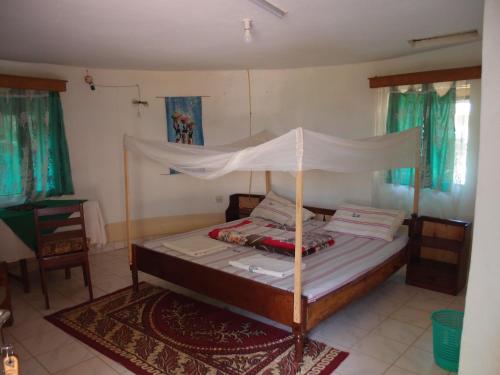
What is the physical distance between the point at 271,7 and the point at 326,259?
201 cm

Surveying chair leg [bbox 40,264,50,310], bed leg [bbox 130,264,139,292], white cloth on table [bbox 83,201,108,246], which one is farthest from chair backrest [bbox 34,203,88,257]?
white cloth on table [bbox 83,201,108,246]

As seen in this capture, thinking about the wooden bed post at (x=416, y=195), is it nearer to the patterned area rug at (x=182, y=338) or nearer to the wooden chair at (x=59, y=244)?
the patterned area rug at (x=182, y=338)

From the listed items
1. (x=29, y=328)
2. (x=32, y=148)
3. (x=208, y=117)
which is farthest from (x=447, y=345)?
(x=32, y=148)

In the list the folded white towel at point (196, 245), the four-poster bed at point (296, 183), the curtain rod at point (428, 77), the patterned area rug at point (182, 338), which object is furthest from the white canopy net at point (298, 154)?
the patterned area rug at point (182, 338)

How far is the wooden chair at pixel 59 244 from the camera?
130 inches

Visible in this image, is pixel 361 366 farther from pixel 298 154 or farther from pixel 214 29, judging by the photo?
pixel 214 29

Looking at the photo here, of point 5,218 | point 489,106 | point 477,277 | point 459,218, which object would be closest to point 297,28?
point 489,106

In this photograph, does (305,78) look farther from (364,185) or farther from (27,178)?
(27,178)

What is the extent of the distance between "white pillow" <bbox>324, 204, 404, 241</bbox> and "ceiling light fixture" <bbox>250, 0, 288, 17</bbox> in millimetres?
2257

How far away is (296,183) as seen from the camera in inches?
94.7

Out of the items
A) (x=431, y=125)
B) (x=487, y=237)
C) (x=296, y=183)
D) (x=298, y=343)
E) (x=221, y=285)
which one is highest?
(x=431, y=125)

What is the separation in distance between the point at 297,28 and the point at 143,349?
2688 mm

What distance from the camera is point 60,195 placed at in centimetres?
443

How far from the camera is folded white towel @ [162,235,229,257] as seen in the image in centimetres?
340
